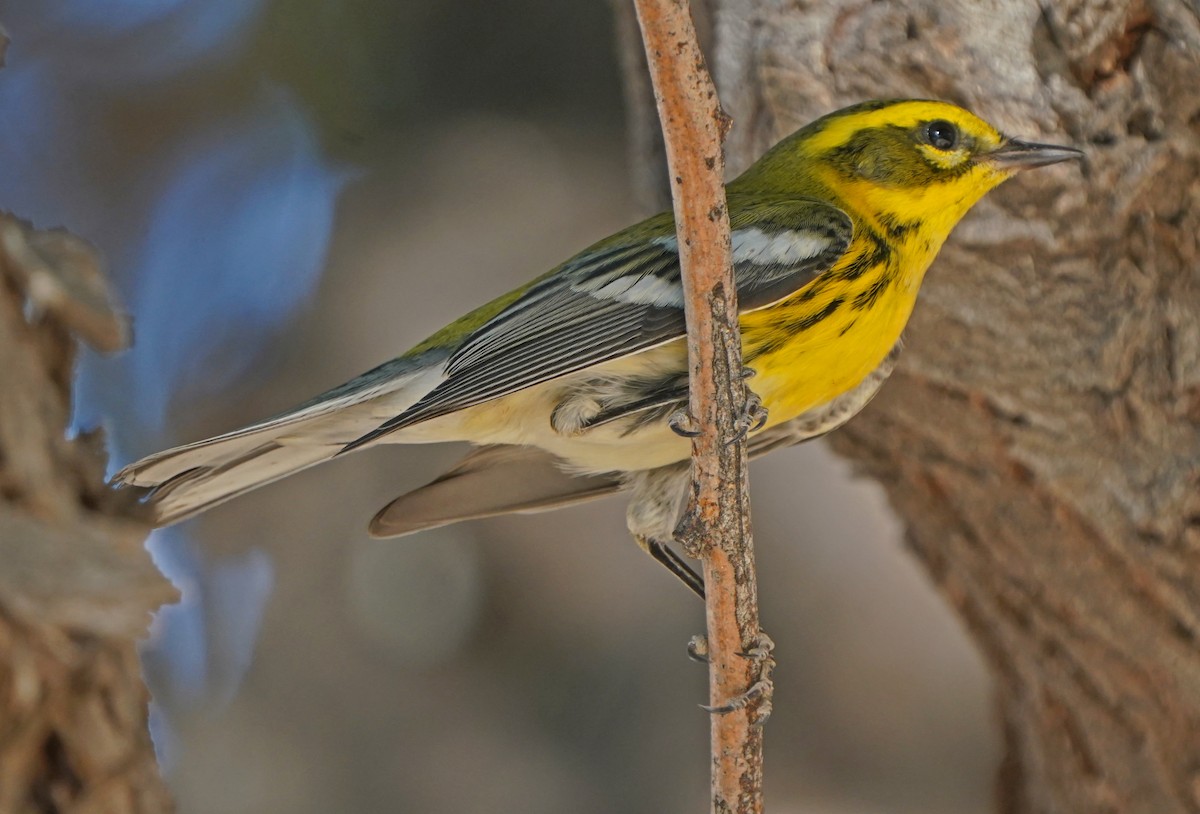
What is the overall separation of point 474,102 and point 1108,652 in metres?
2.12

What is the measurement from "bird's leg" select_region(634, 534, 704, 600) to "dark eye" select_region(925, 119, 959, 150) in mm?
816

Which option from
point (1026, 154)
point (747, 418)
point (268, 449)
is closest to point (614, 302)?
point (747, 418)

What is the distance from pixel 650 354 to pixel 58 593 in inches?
34.8

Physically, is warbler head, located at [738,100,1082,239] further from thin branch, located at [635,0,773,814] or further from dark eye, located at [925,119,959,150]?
thin branch, located at [635,0,773,814]

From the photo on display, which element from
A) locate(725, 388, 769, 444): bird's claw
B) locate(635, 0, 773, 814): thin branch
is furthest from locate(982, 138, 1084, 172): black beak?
locate(635, 0, 773, 814): thin branch

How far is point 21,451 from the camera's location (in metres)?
1.39

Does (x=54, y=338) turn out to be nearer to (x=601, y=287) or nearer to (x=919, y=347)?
(x=601, y=287)

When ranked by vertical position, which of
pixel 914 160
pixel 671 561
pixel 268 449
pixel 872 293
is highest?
pixel 914 160

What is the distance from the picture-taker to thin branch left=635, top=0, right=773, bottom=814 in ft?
3.99

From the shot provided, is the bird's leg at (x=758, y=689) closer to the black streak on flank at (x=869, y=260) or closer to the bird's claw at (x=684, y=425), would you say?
the bird's claw at (x=684, y=425)

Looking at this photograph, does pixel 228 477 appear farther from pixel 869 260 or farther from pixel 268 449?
pixel 869 260

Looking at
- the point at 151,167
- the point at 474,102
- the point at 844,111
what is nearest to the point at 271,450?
the point at 844,111

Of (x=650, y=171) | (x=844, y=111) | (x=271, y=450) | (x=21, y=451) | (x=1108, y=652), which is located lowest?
(x=1108, y=652)

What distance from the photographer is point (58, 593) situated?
1317 millimetres
